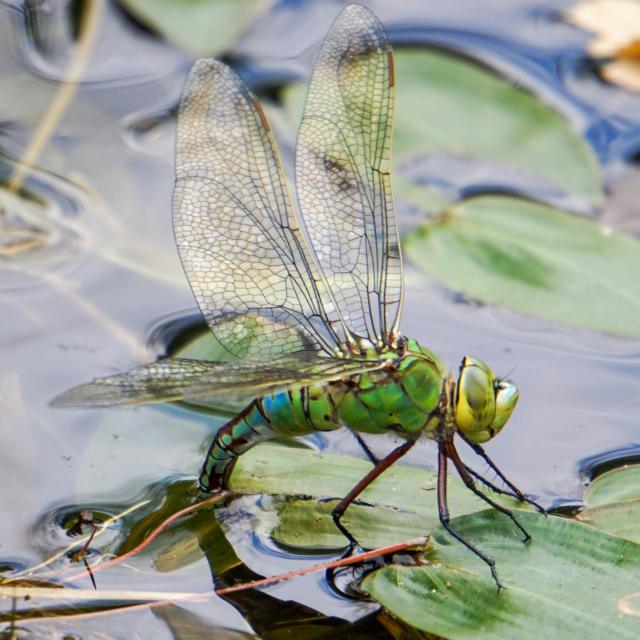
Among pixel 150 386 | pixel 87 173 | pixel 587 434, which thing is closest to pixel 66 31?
pixel 87 173

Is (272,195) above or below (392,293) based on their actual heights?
above

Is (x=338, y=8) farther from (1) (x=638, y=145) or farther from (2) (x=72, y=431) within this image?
(2) (x=72, y=431)

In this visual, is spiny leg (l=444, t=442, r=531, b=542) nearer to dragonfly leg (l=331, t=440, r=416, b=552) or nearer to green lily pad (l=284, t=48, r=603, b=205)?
dragonfly leg (l=331, t=440, r=416, b=552)

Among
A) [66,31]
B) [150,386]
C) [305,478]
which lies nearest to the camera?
[150,386]

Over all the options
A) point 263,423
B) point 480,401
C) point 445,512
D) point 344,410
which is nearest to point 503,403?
point 480,401

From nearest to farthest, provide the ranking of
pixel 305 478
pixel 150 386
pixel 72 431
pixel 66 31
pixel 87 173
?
pixel 150 386 → pixel 305 478 → pixel 72 431 → pixel 87 173 → pixel 66 31

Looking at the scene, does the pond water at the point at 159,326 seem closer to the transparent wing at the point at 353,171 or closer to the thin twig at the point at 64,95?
the thin twig at the point at 64,95

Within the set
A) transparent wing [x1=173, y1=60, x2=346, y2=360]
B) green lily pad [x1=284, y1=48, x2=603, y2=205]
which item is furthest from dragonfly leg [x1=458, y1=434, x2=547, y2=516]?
green lily pad [x1=284, y1=48, x2=603, y2=205]
